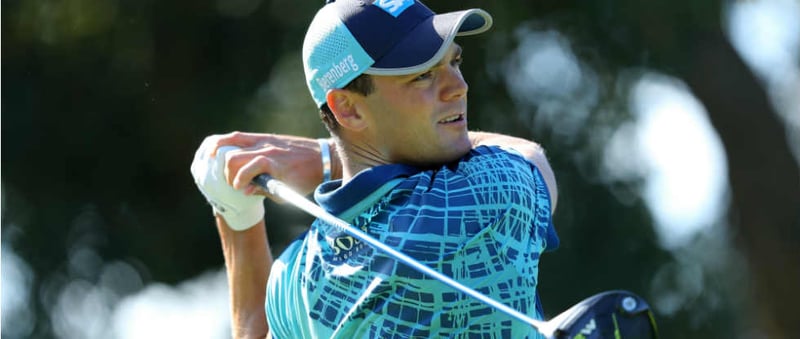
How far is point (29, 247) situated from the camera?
9.29 m

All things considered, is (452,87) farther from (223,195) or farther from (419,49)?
(223,195)

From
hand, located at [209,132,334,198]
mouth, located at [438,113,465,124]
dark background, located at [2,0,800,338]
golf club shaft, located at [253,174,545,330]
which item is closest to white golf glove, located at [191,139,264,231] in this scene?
hand, located at [209,132,334,198]

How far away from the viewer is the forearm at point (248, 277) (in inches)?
164

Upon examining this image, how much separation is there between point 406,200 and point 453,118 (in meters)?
0.22

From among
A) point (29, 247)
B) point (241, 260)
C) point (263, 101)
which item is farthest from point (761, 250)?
point (241, 260)

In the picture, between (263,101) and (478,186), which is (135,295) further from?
(478,186)

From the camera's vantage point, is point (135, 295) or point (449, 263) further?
point (135, 295)

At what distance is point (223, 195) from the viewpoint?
4.24m

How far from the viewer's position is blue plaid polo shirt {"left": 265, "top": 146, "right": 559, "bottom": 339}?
11.8ft

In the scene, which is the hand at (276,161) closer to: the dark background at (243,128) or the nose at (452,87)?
the nose at (452,87)

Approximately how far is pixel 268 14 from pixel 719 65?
233cm

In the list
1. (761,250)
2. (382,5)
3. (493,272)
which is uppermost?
(382,5)

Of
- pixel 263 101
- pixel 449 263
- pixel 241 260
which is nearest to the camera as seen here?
pixel 449 263

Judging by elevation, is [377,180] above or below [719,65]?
above
